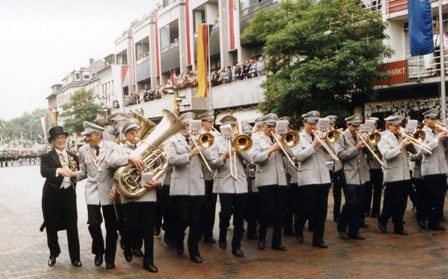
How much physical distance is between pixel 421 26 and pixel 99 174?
13382 mm

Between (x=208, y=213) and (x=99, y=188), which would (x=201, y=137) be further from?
(x=208, y=213)

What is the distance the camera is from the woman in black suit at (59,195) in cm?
828

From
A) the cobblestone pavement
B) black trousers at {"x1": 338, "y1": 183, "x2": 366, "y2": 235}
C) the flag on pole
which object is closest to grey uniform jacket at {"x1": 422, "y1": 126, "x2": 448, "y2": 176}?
the cobblestone pavement

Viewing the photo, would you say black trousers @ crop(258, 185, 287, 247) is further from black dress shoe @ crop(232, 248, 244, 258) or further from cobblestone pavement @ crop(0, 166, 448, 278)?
black dress shoe @ crop(232, 248, 244, 258)

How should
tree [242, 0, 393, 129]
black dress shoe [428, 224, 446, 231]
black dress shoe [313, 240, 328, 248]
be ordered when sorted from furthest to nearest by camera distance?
1. tree [242, 0, 393, 129]
2. black dress shoe [428, 224, 446, 231]
3. black dress shoe [313, 240, 328, 248]

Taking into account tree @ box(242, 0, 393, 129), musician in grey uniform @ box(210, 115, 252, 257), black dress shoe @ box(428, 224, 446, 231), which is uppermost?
tree @ box(242, 0, 393, 129)

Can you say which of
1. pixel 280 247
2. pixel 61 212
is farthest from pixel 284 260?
pixel 61 212

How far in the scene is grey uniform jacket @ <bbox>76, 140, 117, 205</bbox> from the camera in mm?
8078

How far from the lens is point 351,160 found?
9.69 metres

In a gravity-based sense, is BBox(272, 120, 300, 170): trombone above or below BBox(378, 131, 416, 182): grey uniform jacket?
above

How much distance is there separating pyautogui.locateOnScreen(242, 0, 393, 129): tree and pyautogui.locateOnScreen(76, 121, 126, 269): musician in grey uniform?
11.2 meters

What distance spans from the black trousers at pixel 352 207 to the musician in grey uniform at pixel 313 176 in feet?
2.08

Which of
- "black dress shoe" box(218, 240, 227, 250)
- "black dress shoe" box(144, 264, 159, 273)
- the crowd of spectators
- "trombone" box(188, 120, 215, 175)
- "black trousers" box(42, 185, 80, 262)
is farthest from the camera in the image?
the crowd of spectators

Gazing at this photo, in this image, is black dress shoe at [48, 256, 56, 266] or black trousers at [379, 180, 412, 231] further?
black trousers at [379, 180, 412, 231]
